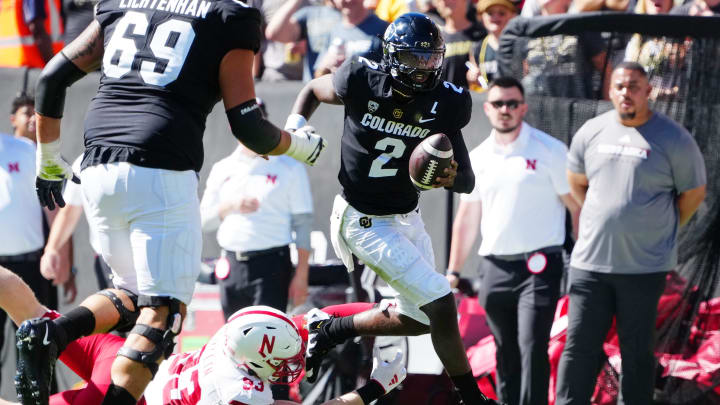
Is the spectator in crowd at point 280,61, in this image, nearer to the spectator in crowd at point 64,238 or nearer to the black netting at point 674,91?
the spectator in crowd at point 64,238

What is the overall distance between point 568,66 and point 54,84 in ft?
10.8

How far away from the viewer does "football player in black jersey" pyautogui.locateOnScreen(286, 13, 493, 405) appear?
502 cm

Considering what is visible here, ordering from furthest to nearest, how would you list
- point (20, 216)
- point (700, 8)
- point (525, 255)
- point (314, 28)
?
point (314, 28)
point (20, 216)
point (700, 8)
point (525, 255)

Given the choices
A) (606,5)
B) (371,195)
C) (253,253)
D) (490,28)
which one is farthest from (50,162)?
(606,5)

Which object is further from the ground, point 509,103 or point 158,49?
point 158,49

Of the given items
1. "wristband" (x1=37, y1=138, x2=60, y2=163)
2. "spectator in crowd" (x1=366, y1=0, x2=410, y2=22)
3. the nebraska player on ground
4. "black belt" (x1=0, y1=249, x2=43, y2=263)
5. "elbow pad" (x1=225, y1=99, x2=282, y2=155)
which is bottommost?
"black belt" (x1=0, y1=249, x2=43, y2=263)

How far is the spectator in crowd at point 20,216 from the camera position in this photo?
802 centimetres

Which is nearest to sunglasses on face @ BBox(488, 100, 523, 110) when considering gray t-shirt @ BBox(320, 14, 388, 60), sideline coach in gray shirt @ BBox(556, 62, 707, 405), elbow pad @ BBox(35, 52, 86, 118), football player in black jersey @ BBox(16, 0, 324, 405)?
sideline coach in gray shirt @ BBox(556, 62, 707, 405)

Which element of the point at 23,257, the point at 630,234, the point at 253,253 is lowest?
the point at 23,257

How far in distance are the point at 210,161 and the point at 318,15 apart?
4.68 feet

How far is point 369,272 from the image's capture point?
24.6 feet

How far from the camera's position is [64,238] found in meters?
8.09

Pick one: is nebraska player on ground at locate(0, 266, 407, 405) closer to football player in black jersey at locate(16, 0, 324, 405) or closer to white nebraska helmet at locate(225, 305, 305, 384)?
white nebraska helmet at locate(225, 305, 305, 384)

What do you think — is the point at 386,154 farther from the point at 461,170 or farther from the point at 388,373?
the point at 388,373
